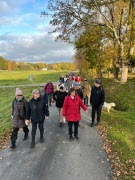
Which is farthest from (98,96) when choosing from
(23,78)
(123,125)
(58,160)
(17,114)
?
(23,78)

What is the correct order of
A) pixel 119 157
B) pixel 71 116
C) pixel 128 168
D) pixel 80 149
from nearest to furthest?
pixel 128 168
pixel 119 157
pixel 80 149
pixel 71 116

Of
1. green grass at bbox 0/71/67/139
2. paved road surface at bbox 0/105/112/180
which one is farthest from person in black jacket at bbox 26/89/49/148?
green grass at bbox 0/71/67/139

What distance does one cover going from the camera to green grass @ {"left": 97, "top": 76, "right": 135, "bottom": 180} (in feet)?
25.3

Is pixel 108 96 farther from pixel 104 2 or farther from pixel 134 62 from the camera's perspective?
pixel 104 2

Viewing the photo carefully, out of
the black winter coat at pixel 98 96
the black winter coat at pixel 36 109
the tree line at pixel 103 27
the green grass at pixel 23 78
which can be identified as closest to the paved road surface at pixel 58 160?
the black winter coat at pixel 36 109

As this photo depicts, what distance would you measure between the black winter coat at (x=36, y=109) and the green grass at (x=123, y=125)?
9.96ft

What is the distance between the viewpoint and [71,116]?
847cm

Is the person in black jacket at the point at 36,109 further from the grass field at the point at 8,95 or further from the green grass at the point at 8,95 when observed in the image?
the green grass at the point at 8,95

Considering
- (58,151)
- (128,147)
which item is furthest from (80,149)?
(128,147)

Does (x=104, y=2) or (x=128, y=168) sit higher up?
(x=104, y=2)

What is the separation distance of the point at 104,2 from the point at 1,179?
17824 mm

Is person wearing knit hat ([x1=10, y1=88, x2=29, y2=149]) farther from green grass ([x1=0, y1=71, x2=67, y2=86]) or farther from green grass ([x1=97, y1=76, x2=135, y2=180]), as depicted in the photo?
green grass ([x1=0, y1=71, x2=67, y2=86])

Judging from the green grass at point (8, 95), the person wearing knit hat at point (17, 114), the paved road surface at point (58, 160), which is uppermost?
the person wearing knit hat at point (17, 114)

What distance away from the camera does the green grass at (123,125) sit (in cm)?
771
